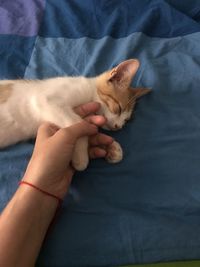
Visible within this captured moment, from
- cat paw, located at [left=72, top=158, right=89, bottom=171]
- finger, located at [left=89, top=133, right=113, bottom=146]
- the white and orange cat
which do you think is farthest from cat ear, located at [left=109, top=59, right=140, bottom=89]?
cat paw, located at [left=72, top=158, right=89, bottom=171]

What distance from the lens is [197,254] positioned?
3.08 feet

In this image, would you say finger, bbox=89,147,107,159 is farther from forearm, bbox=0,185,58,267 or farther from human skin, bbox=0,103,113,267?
forearm, bbox=0,185,58,267

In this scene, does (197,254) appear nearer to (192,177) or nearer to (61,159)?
(192,177)

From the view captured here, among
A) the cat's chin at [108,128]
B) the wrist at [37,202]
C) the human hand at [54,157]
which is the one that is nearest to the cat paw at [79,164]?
the human hand at [54,157]

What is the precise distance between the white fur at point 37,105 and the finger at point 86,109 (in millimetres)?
27

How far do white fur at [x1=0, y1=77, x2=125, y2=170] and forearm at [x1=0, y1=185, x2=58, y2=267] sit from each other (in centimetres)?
32

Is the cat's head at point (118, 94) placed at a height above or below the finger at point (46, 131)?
below

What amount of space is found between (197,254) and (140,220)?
18 centimetres

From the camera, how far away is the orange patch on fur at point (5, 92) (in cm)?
124

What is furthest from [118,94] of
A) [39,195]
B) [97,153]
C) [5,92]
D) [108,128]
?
[39,195]

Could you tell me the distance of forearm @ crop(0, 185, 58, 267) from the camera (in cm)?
84

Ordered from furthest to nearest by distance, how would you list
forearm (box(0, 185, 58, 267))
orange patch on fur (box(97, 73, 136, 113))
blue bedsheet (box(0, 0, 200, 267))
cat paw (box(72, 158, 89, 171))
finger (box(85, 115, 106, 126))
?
orange patch on fur (box(97, 73, 136, 113))
finger (box(85, 115, 106, 126))
cat paw (box(72, 158, 89, 171))
blue bedsheet (box(0, 0, 200, 267))
forearm (box(0, 185, 58, 267))

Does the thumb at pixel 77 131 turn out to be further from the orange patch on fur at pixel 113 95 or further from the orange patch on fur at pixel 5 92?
the orange patch on fur at pixel 5 92

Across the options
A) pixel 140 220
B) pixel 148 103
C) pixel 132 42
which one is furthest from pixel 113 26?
pixel 140 220
